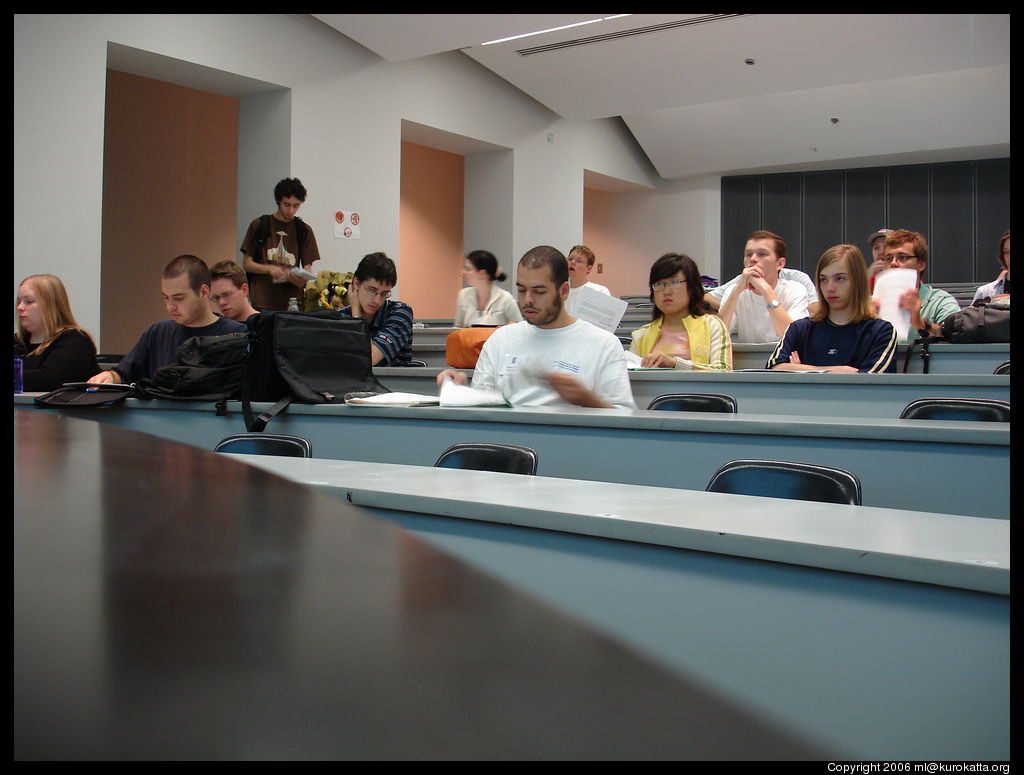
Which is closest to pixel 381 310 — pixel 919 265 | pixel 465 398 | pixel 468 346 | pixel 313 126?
pixel 468 346

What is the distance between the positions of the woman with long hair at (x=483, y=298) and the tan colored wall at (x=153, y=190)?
4.24 m

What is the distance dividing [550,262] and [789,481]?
162 cm

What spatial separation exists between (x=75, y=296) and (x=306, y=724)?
263 inches

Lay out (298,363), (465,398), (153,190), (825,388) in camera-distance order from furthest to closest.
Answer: (153,190), (298,363), (825,388), (465,398)

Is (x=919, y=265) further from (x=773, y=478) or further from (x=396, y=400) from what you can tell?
(x=773, y=478)

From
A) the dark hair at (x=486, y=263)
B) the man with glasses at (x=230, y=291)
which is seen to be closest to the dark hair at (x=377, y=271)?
the man with glasses at (x=230, y=291)

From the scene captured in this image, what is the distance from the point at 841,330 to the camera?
3.72 metres

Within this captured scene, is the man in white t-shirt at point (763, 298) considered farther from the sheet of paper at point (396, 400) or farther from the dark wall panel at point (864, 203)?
the dark wall panel at point (864, 203)

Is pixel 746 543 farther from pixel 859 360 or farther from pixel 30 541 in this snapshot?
pixel 859 360

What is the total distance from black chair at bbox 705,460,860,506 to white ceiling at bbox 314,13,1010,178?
6.38 meters

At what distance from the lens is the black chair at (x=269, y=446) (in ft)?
7.84

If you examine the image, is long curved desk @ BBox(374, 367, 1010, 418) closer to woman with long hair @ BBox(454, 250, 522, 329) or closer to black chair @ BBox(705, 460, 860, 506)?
black chair @ BBox(705, 460, 860, 506)

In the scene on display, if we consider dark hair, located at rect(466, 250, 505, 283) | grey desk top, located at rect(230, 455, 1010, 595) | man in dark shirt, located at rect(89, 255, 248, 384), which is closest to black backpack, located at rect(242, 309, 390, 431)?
man in dark shirt, located at rect(89, 255, 248, 384)
